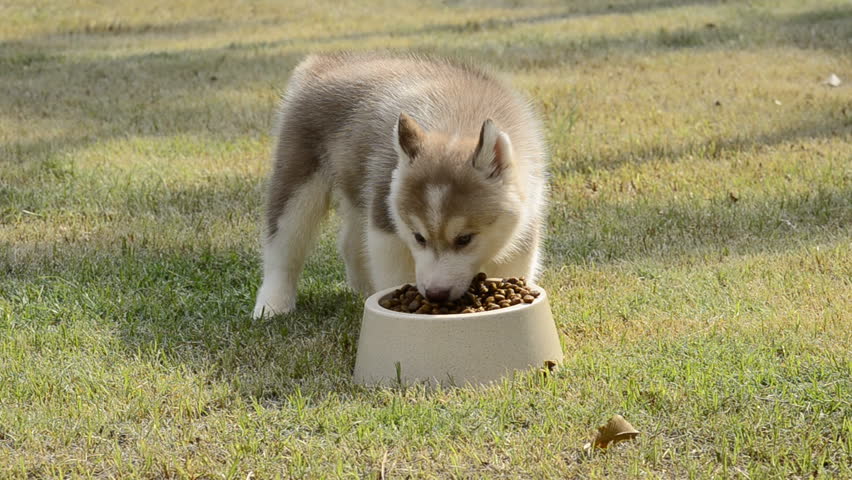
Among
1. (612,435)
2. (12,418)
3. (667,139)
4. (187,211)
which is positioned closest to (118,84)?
(187,211)

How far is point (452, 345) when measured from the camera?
420 cm

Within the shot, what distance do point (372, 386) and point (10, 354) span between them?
1.67 meters

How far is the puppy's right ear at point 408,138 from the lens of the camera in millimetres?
4438

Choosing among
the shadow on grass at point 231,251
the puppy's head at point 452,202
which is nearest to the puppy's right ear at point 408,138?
the puppy's head at point 452,202

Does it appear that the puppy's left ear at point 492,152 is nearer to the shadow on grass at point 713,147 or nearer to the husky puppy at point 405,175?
the husky puppy at point 405,175

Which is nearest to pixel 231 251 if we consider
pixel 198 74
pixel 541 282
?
pixel 541 282

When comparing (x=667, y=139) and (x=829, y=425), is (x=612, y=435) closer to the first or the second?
(x=829, y=425)

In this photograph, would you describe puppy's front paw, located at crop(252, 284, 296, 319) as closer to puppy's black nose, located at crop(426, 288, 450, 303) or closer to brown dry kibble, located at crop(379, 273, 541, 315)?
brown dry kibble, located at crop(379, 273, 541, 315)

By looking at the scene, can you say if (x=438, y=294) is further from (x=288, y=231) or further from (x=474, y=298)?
(x=288, y=231)

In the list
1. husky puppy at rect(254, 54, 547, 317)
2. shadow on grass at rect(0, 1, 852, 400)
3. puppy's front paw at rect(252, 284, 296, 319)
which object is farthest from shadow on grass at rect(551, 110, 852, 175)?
puppy's front paw at rect(252, 284, 296, 319)

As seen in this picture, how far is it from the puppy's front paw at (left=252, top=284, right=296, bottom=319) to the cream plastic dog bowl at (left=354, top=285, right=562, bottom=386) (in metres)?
1.21

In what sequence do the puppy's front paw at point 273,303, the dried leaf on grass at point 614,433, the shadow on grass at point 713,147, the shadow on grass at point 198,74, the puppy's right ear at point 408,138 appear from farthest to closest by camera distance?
1. the shadow on grass at point 198,74
2. the shadow on grass at point 713,147
3. the puppy's front paw at point 273,303
4. the puppy's right ear at point 408,138
5. the dried leaf on grass at point 614,433

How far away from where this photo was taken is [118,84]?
11.7 m

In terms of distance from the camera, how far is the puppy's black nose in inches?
168
